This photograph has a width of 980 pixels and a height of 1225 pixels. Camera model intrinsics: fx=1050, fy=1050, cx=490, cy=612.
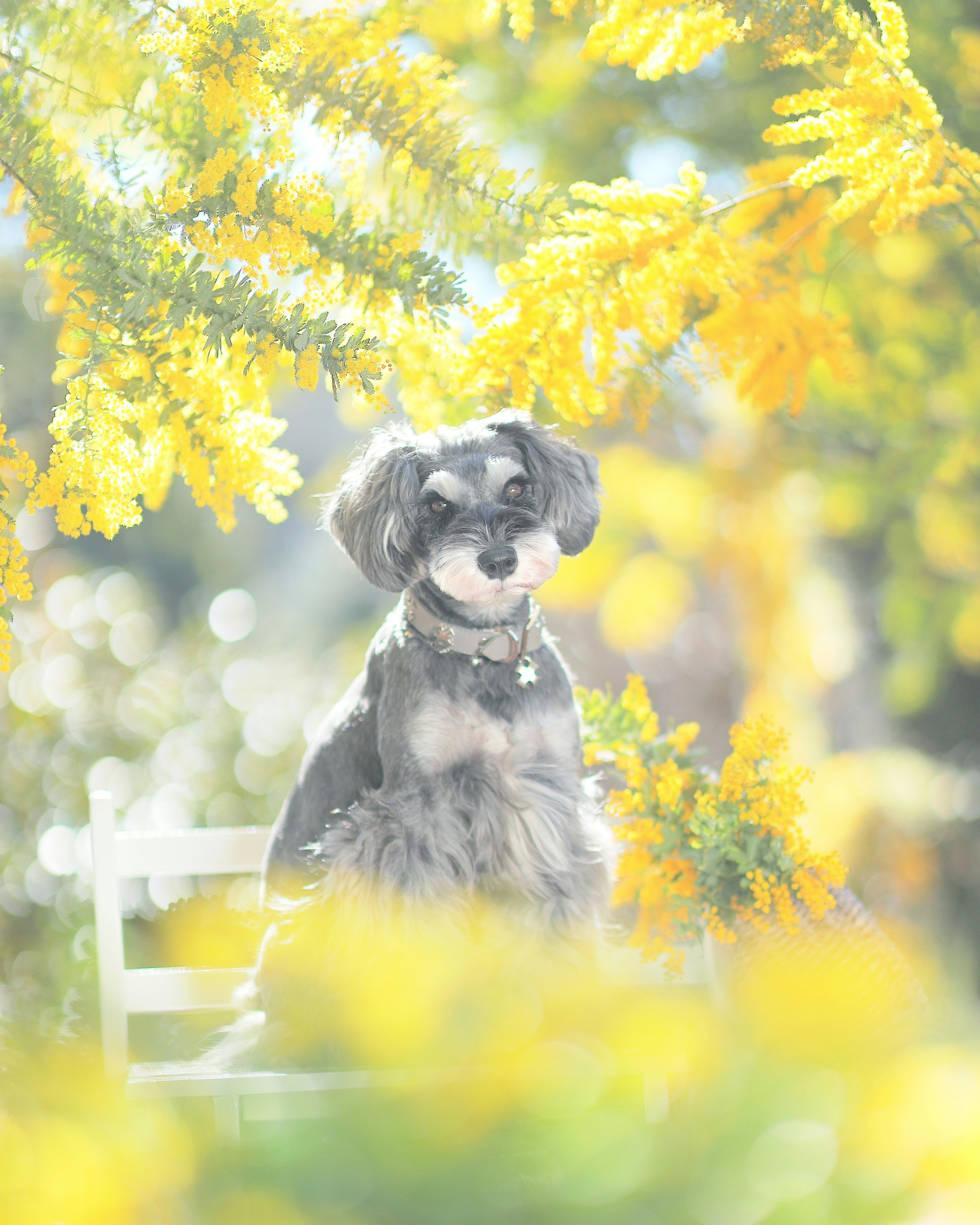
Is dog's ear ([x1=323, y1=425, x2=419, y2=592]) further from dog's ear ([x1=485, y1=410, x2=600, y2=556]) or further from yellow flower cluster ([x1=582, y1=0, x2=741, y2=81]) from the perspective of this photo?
yellow flower cluster ([x1=582, y1=0, x2=741, y2=81])

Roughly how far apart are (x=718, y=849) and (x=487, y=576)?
715mm

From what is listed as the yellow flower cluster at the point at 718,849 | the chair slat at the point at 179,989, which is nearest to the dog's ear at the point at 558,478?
the yellow flower cluster at the point at 718,849

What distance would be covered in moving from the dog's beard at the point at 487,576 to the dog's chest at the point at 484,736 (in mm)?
191

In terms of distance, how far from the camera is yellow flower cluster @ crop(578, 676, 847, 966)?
182cm

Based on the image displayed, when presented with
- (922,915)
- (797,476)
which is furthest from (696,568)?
(922,915)

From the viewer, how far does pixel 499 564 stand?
147 centimetres

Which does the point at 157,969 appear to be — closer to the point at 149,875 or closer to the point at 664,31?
the point at 149,875

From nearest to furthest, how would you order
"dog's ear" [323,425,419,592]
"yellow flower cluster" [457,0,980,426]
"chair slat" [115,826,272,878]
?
1. "yellow flower cluster" [457,0,980,426]
2. "dog's ear" [323,425,419,592]
3. "chair slat" [115,826,272,878]

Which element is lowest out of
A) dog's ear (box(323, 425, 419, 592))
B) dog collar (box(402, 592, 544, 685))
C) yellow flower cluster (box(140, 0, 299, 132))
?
dog collar (box(402, 592, 544, 685))

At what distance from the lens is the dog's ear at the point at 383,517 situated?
1.61 metres

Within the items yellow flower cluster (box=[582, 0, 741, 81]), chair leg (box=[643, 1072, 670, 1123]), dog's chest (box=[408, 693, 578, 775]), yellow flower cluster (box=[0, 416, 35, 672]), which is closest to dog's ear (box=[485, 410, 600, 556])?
dog's chest (box=[408, 693, 578, 775])

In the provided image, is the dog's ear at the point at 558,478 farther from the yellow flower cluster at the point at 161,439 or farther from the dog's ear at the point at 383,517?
the yellow flower cluster at the point at 161,439

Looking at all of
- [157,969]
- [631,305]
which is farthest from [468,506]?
[157,969]

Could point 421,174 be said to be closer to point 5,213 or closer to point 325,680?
point 5,213
